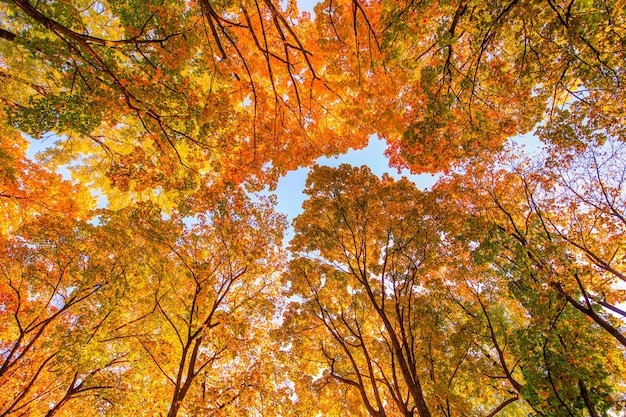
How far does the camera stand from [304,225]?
8.45 meters

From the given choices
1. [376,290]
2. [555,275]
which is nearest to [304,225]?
[376,290]

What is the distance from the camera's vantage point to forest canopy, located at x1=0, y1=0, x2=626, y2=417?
509 centimetres

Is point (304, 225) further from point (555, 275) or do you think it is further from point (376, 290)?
point (555, 275)

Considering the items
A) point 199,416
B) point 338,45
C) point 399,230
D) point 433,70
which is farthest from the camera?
point 399,230

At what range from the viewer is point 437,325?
693cm

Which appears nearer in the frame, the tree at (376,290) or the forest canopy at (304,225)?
the forest canopy at (304,225)

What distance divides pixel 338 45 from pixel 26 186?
11.1m

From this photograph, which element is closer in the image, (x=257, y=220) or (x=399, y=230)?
(x=399, y=230)

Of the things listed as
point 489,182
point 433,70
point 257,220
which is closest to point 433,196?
point 489,182

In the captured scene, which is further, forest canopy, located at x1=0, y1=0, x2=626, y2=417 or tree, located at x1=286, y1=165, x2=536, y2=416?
tree, located at x1=286, y1=165, x2=536, y2=416

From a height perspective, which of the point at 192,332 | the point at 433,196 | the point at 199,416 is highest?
the point at 433,196

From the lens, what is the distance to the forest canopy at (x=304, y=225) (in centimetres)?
509

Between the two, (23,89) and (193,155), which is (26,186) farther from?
(193,155)

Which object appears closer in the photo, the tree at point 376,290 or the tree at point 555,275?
the tree at point 555,275
